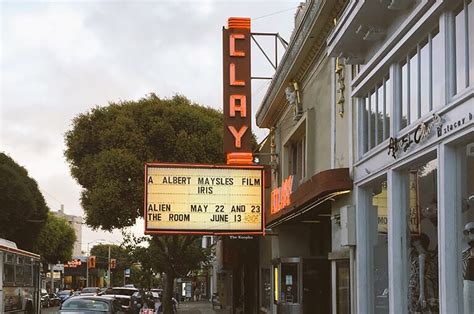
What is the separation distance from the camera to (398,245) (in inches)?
437

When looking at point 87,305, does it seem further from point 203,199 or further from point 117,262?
point 117,262

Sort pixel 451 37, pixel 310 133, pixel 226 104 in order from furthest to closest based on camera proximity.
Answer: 1. pixel 226 104
2. pixel 310 133
3. pixel 451 37

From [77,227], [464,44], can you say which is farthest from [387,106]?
[77,227]

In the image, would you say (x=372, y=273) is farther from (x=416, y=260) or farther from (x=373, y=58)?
(x=373, y=58)

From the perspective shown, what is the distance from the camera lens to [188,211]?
19.5 metres

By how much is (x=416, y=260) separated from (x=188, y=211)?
9.77 meters

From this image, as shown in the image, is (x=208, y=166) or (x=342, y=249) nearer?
(x=342, y=249)

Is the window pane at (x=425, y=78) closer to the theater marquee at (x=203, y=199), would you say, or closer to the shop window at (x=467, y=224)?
the shop window at (x=467, y=224)

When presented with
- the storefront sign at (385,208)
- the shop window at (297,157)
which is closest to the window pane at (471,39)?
the storefront sign at (385,208)

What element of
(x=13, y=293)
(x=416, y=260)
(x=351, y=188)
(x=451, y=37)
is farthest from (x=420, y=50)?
(x=13, y=293)

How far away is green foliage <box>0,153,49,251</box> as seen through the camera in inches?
1829

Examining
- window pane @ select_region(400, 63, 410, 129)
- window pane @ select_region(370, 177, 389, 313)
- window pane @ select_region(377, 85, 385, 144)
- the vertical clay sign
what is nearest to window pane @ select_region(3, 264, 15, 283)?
the vertical clay sign

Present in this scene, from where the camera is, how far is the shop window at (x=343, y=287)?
46.5ft

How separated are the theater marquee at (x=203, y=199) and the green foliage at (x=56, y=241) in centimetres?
5090
